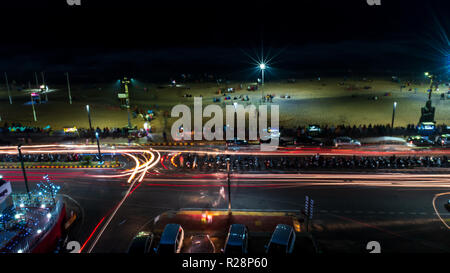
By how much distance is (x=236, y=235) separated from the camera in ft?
39.6

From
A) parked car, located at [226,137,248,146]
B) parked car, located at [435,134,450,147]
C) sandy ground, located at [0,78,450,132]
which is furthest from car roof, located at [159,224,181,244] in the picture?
parked car, located at [435,134,450,147]

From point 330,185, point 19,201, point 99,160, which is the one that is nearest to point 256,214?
point 330,185

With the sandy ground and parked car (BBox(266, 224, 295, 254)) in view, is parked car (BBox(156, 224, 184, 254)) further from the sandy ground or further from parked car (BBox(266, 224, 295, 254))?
the sandy ground

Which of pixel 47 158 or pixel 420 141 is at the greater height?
pixel 420 141

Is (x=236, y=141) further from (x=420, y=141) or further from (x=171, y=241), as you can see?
(x=420, y=141)

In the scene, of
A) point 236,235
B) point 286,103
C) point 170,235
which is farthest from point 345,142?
point 170,235

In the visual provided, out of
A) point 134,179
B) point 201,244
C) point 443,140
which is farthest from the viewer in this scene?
point 443,140

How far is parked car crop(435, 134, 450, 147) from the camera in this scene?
25188 millimetres

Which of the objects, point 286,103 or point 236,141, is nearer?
point 236,141

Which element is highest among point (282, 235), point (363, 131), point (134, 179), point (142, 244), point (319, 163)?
point (363, 131)

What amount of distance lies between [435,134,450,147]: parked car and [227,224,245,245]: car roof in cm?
2212

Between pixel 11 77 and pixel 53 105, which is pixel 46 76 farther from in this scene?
pixel 53 105

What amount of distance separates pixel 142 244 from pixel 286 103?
3208 cm

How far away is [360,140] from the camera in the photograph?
27.1 metres
